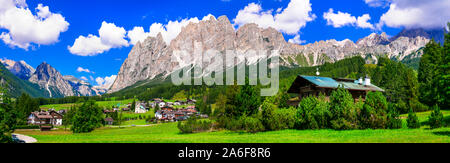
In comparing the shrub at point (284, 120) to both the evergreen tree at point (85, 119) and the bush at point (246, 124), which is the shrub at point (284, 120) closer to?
the bush at point (246, 124)

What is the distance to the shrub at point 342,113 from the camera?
84.3ft

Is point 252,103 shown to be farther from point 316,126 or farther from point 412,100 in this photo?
point 412,100

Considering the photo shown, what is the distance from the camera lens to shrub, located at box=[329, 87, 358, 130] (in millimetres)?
25692

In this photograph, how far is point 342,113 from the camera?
85.9ft

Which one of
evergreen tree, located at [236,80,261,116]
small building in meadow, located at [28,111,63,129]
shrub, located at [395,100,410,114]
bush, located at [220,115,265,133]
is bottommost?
small building in meadow, located at [28,111,63,129]

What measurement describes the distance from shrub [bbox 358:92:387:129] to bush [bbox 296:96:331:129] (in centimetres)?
329

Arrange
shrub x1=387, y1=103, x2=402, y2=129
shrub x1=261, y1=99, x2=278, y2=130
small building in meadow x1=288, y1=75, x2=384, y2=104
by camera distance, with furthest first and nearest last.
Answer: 1. small building in meadow x1=288, y1=75, x2=384, y2=104
2. shrub x1=261, y1=99, x2=278, y2=130
3. shrub x1=387, y1=103, x2=402, y2=129

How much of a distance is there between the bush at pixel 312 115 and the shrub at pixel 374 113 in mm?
3294

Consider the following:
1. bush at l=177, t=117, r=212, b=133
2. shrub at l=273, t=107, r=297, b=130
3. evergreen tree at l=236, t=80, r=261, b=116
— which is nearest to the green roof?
evergreen tree at l=236, t=80, r=261, b=116

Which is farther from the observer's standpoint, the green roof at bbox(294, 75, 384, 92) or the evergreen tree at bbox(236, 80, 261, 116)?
the green roof at bbox(294, 75, 384, 92)

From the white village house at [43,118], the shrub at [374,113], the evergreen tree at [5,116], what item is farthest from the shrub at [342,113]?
the white village house at [43,118]

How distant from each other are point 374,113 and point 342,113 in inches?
109

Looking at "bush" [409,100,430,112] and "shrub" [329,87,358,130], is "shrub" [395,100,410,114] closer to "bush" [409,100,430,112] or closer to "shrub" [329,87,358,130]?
"bush" [409,100,430,112]
